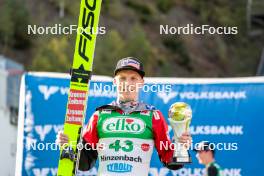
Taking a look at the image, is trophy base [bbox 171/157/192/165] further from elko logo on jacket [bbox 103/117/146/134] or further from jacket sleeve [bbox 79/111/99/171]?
jacket sleeve [bbox 79/111/99/171]

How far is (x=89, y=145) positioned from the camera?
15.5 feet

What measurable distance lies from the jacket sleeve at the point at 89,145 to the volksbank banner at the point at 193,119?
2.37m

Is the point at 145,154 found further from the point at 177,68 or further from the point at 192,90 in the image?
the point at 177,68

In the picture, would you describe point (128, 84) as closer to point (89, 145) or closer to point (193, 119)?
point (89, 145)

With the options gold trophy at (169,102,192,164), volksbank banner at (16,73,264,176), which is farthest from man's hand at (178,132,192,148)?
volksbank banner at (16,73,264,176)

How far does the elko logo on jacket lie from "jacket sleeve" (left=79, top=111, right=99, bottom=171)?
0.09 meters

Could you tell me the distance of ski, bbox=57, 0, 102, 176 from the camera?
475cm

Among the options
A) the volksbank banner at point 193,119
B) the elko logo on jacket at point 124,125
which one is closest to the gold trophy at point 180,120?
the elko logo on jacket at point 124,125

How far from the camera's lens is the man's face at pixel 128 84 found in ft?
15.2

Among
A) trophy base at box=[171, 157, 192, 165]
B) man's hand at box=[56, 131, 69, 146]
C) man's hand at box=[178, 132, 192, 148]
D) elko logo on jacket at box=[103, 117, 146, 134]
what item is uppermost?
elko logo on jacket at box=[103, 117, 146, 134]

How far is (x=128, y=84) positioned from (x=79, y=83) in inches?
15.4

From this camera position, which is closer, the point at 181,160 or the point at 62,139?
the point at 181,160
